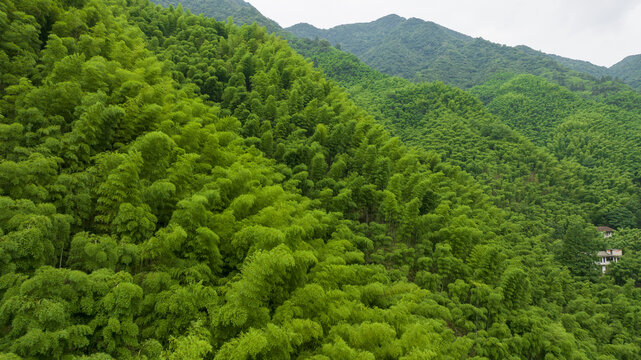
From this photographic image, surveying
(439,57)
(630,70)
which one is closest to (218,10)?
(439,57)

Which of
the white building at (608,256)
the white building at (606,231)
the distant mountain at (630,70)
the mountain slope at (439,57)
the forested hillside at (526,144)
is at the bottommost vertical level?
the white building at (608,256)

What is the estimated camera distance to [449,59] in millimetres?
98062

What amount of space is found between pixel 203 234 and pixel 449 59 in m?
111

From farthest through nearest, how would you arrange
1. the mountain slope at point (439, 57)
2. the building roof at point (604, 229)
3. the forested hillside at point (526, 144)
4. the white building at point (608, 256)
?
the mountain slope at point (439, 57)
the forested hillside at point (526, 144)
the building roof at point (604, 229)
the white building at point (608, 256)

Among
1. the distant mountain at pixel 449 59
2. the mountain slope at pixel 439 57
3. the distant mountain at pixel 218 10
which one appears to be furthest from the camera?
the mountain slope at pixel 439 57

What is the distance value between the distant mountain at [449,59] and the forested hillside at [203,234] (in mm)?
66728

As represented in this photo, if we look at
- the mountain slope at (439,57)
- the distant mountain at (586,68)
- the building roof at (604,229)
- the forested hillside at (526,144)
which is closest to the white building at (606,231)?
the building roof at (604,229)

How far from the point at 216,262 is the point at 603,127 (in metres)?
63.5

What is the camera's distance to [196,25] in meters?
22.3

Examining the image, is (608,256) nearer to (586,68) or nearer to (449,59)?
(449,59)

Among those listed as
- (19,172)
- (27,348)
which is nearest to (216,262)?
(27,348)

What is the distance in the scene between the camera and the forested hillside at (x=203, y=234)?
4.64 m

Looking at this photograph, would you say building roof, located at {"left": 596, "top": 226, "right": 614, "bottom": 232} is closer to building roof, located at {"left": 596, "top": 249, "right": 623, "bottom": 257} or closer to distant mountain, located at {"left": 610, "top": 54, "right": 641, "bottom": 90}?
building roof, located at {"left": 596, "top": 249, "right": 623, "bottom": 257}

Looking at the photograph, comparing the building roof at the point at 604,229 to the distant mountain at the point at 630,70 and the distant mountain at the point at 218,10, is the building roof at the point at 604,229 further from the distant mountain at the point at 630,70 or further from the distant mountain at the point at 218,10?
the distant mountain at the point at 630,70
